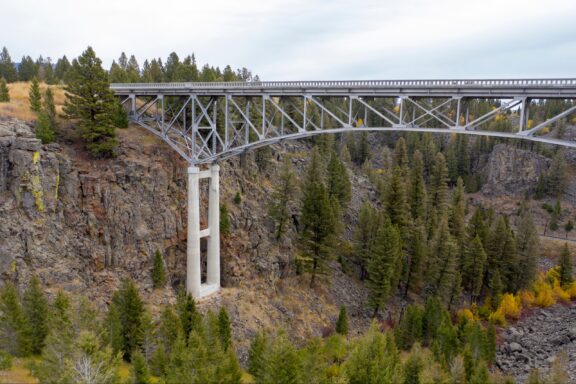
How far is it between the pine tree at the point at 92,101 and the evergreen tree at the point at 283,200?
1541cm

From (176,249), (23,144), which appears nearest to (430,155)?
(176,249)

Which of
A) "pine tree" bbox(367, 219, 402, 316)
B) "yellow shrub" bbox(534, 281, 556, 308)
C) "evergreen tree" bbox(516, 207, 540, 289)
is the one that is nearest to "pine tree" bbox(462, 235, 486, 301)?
"evergreen tree" bbox(516, 207, 540, 289)

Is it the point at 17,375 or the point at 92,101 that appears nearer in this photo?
the point at 17,375

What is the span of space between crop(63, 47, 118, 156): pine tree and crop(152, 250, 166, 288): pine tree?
982 centimetres

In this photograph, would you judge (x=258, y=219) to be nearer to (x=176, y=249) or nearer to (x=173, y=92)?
(x=176, y=249)

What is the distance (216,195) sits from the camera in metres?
38.3

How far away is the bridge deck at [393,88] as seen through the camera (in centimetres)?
2427

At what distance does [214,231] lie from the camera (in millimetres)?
37844

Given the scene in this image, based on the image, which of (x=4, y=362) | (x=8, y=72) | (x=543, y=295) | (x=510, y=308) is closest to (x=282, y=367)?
(x=4, y=362)

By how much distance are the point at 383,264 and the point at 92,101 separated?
97.9ft

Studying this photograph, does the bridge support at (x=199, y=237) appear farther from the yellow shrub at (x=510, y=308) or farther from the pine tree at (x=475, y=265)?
the yellow shrub at (x=510, y=308)

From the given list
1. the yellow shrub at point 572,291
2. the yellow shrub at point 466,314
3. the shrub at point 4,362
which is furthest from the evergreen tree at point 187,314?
the yellow shrub at point 572,291

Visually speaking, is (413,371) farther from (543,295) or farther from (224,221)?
(543,295)

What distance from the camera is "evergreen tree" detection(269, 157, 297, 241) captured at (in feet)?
135
